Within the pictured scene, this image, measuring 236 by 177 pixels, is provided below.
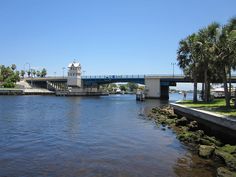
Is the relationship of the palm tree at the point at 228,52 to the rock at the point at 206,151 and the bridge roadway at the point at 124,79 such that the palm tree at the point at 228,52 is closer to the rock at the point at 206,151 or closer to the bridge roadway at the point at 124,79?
the rock at the point at 206,151

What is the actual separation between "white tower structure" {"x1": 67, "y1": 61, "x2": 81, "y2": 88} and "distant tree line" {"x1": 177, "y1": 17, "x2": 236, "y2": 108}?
332 ft

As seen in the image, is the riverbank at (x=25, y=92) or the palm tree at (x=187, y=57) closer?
the palm tree at (x=187, y=57)

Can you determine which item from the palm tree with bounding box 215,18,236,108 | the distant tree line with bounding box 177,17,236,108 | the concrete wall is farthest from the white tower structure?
the palm tree with bounding box 215,18,236,108

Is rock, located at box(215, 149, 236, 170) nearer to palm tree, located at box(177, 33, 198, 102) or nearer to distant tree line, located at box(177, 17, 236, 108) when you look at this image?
distant tree line, located at box(177, 17, 236, 108)

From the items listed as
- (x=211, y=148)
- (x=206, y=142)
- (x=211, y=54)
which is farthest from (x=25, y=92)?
(x=211, y=148)

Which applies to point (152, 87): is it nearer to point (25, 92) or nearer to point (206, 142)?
point (25, 92)

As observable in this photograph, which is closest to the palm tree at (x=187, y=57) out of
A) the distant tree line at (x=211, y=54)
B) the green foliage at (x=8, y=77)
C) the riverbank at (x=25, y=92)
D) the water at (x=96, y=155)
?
the distant tree line at (x=211, y=54)

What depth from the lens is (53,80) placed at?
173625 mm

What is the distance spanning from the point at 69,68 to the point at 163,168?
485 ft

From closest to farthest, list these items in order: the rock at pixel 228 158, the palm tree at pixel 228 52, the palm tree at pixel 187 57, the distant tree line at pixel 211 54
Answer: the rock at pixel 228 158, the palm tree at pixel 228 52, the distant tree line at pixel 211 54, the palm tree at pixel 187 57

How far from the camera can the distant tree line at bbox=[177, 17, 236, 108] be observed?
35.3 m

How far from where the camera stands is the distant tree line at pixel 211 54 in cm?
3531

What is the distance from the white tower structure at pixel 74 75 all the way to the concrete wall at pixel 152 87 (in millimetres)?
41595

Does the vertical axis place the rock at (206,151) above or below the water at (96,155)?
above
